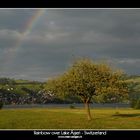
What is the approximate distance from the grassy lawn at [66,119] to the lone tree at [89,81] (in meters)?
0.43

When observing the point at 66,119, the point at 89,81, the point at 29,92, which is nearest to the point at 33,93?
the point at 29,92

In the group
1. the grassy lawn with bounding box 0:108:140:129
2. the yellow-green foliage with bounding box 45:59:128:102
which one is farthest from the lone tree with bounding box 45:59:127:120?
the grassy lawn with bounding box 0:108:140:129

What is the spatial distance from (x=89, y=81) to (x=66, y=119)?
3.98 feet

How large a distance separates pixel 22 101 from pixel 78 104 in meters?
1.30

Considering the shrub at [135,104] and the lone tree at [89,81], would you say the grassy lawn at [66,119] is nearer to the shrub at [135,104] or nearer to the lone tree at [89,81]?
the shrub at [135,104]

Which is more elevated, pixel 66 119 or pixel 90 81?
pixel 90 81

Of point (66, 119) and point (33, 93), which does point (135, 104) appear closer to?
point (66, 119)

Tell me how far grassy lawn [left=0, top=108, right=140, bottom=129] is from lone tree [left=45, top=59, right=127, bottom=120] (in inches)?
17.0

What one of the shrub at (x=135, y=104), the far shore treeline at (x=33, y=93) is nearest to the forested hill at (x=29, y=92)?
A: the far shore treeline at (x=33, y=93)

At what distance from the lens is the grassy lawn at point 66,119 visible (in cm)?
2608

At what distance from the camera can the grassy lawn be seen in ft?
85.6

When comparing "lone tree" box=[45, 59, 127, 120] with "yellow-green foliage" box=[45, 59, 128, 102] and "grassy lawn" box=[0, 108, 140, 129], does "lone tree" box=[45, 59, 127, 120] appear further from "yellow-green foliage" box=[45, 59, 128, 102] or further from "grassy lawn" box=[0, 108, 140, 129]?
"grassy lawn" box=[0, 108, 140, 129]

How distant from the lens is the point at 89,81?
26.9m
